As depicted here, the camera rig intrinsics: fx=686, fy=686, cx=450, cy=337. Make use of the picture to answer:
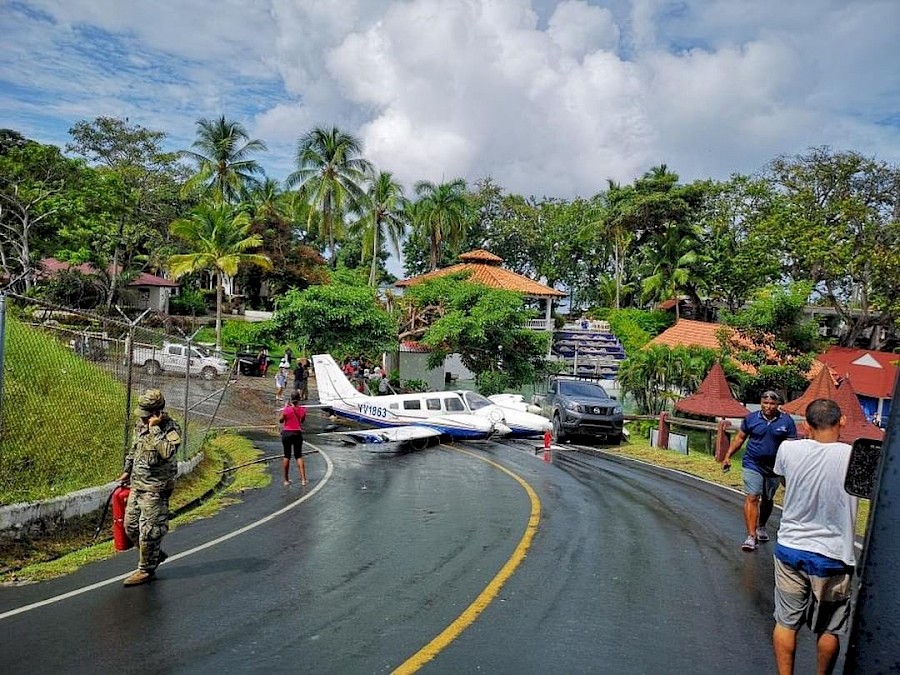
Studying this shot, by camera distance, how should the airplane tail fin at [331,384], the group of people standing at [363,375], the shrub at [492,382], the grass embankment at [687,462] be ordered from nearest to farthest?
the grass embankment at [687,462] < the airplane tail fin at [331,384] < the group of people standing at [363,375] < the shrub at [492,382]

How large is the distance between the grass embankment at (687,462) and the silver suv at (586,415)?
0.63 meters

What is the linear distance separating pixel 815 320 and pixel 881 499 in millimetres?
29132

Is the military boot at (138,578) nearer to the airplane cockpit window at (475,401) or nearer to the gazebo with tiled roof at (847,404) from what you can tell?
the airplane cockpit window at (475,401)

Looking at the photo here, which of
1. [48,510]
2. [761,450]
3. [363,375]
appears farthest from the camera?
[363,375]

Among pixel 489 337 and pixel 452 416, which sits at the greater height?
pixel 489 337

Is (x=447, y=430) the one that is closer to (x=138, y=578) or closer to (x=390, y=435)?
(x=390, y=435)

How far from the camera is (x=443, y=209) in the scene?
171 feet

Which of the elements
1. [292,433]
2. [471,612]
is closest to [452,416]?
[292,433]

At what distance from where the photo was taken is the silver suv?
21.9 meters

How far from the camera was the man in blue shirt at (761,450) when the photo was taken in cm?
827

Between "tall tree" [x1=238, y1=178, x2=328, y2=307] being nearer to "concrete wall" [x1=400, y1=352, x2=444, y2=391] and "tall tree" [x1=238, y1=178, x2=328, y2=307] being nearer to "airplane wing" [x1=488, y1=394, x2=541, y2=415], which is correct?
"concrete wall" [x1=400, y1=352, x2=444, y2=391]

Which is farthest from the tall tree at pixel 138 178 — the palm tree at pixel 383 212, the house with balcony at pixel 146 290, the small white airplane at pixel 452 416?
the small white airplane at pixel 452 416

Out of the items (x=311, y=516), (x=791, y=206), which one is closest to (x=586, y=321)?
(x=791, y=206)

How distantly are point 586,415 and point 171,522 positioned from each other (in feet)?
48.4
